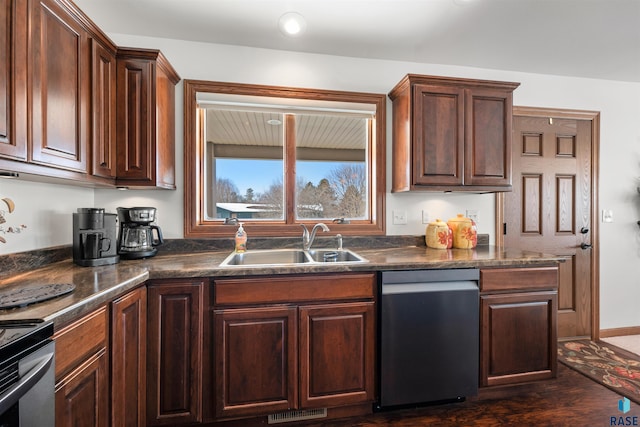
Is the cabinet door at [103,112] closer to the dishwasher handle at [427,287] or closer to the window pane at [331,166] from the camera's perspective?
the window pane at [331,166]

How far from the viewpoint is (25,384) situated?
2.43ft

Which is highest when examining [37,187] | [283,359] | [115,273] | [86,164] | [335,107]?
[335,107]

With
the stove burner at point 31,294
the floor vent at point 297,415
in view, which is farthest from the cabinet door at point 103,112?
the floor vent at point 297,415

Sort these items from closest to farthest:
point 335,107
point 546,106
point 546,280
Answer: point 546,280 < point 335,107 < point 546,106

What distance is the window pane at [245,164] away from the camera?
89.7 inches

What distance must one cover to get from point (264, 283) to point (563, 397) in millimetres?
2096

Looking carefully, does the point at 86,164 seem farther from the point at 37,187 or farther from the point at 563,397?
the point at 563,397

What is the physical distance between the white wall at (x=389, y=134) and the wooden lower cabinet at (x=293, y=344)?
2.98ft

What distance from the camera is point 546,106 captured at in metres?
2.65

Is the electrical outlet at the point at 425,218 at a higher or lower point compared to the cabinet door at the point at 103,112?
lower

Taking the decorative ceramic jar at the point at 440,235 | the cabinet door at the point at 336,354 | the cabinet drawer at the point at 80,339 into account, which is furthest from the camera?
the decorative ceramic jar at the point at 440,235

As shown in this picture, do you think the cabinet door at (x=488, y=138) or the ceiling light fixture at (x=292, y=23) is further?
the cabinet door at (x=488, y=138)

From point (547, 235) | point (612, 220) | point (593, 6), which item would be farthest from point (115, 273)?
point (612, 220)

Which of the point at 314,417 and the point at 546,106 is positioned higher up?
the point at 546,106
